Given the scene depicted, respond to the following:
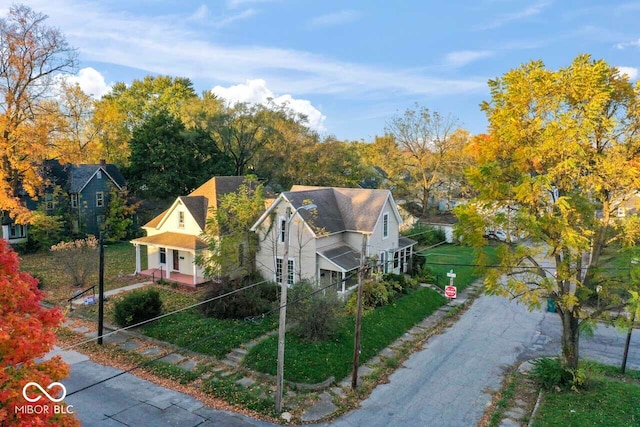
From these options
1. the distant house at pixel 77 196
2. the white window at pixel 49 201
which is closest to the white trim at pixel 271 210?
the distant house at pixel 77 196

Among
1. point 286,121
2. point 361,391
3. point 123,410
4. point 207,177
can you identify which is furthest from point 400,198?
point 123,410

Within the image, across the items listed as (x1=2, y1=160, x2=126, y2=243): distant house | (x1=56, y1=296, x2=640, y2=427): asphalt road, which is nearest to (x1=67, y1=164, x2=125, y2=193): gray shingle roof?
(x1=2, y1=160, x2=126, y2=243): distant house

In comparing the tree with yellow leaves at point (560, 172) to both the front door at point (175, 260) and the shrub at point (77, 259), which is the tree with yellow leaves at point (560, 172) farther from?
the shrub at point (77, 259)

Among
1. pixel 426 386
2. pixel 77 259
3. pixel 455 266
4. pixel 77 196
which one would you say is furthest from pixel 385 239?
pixel 77 196

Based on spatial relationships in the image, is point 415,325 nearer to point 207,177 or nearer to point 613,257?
point 613,257

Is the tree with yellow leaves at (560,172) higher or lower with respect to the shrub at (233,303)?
Result: higher

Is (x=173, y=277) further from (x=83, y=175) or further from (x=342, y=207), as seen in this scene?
(x=83, y=175)
